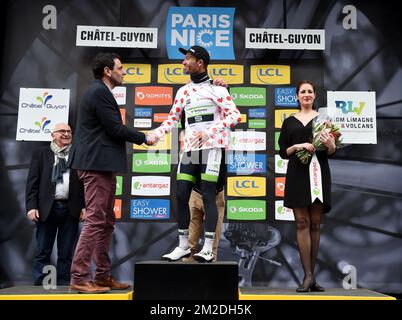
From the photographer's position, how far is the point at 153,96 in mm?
5469

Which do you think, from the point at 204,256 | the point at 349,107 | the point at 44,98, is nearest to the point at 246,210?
the point at 349,107

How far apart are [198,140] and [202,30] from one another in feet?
8.86

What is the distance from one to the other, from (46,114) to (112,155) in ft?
8.27

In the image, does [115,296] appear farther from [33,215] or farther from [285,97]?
[285,97]

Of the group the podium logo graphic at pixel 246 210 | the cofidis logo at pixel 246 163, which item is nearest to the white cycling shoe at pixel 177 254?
the podium logo graphic at pixel 246 210

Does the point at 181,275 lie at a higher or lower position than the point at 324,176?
lower

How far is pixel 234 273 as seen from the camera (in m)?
3.00

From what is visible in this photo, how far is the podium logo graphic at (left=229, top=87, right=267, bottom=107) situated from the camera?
5449 mm

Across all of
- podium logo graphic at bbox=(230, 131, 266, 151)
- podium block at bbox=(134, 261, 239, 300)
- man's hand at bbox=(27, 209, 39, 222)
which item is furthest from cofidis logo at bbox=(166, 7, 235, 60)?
podium block at bbox=(134, 261, 239, 300)

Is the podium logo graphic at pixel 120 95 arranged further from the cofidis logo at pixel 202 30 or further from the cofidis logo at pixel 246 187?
the cofidis logo at pixel 246 187

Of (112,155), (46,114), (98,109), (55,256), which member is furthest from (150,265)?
(46,114)
